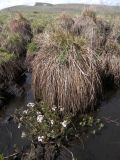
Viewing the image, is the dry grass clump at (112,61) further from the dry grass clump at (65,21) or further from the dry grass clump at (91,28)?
the dry grass clump at (65,21)

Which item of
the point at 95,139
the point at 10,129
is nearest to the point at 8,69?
the point at 10,129

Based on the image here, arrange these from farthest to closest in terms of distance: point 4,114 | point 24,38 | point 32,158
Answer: point 24,38 → point 4,114 → point 32,158

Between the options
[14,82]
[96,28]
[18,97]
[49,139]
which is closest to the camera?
[49,139]

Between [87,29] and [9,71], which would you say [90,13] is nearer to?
[87,29]

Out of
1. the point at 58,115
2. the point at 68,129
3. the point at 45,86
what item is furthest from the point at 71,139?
the point at 45,86

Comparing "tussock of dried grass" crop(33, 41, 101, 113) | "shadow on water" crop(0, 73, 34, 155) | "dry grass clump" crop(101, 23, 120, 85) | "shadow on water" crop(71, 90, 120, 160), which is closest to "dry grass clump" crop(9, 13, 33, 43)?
"dry grass clump" crop(101, 23, 120, 85)

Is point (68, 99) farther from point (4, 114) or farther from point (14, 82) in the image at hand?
point (14, 82)

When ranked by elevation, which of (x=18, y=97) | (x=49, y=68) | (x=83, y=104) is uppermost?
(x=49, y=68)
